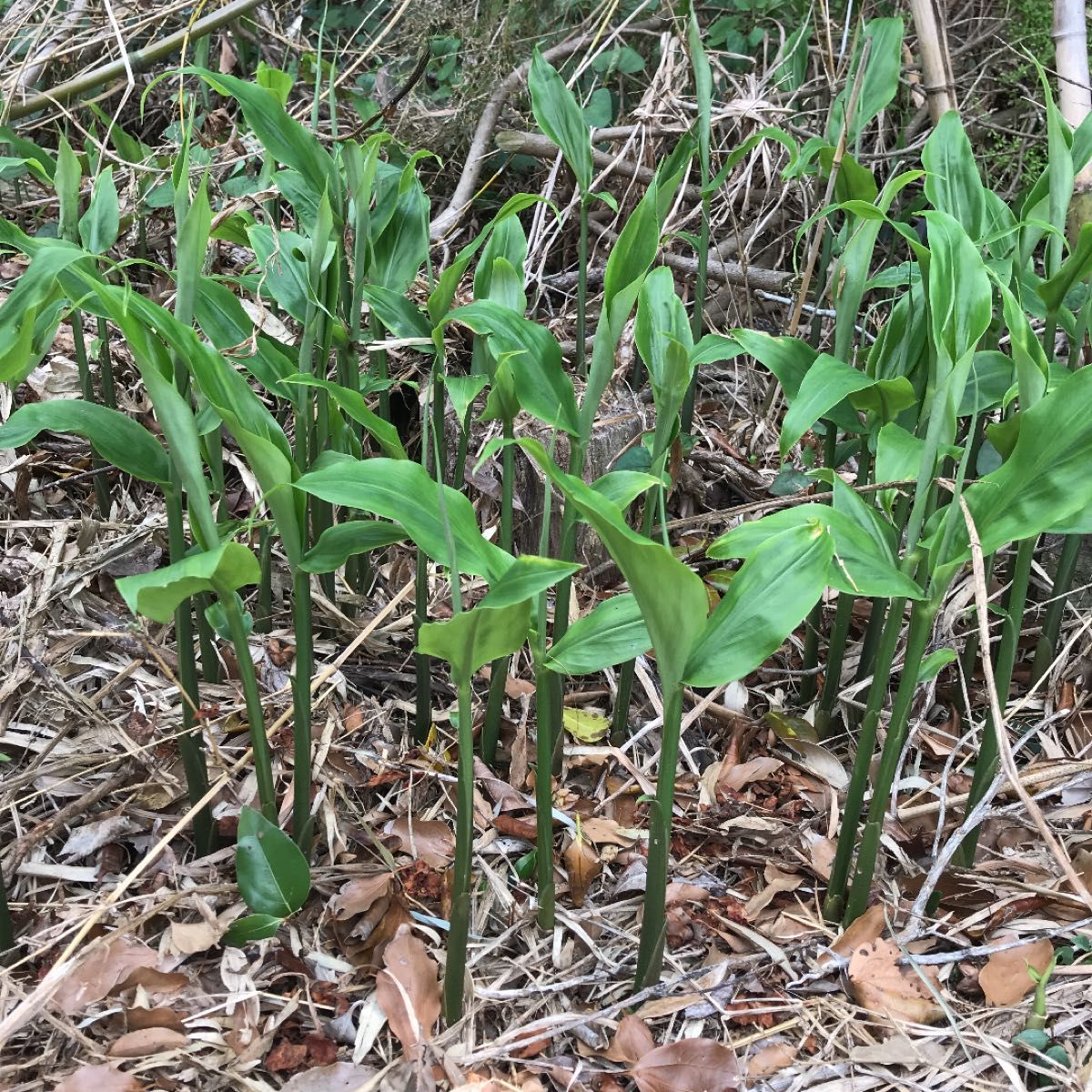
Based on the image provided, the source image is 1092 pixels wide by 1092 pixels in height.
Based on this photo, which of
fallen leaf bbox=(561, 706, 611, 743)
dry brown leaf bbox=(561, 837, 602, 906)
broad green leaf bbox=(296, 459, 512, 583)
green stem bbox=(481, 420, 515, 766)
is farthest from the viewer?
fallen leaf bbox=(561, 706, 611, 743)

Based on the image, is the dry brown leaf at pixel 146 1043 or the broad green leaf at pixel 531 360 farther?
the broad green leaf at pixel 531 360

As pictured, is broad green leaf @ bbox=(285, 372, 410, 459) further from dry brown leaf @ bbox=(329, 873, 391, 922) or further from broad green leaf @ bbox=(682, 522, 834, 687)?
dry brown leaf @ bbox=(329, 873, 391, 922)

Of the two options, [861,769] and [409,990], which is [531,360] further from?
[409,990]

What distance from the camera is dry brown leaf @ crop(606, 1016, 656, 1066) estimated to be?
98cm

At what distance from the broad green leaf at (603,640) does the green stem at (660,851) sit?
9 centimetres

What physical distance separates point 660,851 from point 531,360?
534 millimetres

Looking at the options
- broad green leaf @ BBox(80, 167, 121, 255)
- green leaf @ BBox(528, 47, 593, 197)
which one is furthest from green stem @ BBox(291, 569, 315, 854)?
green leaf @ BBox(528, 47, 593, 197)

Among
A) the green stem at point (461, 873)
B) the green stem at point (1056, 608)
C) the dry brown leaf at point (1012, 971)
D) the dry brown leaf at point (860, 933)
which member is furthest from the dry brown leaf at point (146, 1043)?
the green stem at point (1056, 608)

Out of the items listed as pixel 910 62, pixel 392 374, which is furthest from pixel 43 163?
pixel 910 62

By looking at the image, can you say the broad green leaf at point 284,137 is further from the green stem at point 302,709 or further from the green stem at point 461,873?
the green stem at point 461,873

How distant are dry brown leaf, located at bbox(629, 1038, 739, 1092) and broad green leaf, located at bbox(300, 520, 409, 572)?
55 cm

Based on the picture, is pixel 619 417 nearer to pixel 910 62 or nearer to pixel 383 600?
pixel 383 600

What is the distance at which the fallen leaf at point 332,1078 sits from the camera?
94cm

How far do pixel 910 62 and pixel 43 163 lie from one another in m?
2.03
